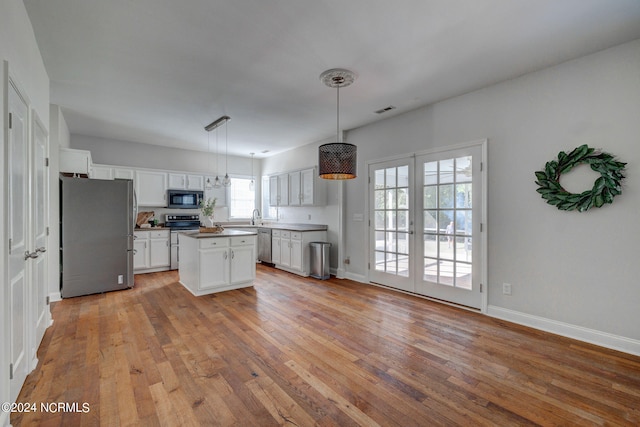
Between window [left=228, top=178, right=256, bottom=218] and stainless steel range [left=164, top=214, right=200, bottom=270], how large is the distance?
3.64ft

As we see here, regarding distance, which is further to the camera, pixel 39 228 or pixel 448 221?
pixel 448 221

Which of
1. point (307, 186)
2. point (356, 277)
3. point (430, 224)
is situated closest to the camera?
point (430, 224)

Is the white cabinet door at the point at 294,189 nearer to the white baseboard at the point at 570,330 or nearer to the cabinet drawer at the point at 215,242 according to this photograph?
the cabinet drawer at the point at 215,242

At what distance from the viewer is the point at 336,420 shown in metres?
1.69

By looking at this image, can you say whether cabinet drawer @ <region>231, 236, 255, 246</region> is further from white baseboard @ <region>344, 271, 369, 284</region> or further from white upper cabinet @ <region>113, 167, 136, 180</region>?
white upper cabinet @ <region>113, 167, 136, 180</region>

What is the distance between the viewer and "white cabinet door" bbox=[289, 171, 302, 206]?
6.11 metres

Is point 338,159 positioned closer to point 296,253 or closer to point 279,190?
point 296,253

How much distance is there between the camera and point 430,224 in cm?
392

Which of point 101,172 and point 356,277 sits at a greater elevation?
point 101,172

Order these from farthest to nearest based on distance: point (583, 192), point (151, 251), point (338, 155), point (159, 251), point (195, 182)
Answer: point (195, 182), point (159, 251), point (151, 251), point (338, 155), point (583, 192)

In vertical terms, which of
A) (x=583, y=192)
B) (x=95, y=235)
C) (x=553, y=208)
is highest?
(x=583, y=192)

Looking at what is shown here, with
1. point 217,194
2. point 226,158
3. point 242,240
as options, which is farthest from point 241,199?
point 242,240

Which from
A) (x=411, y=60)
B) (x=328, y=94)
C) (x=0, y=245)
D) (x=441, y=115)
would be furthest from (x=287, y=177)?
(x=0, y=245)

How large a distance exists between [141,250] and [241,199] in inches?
108
